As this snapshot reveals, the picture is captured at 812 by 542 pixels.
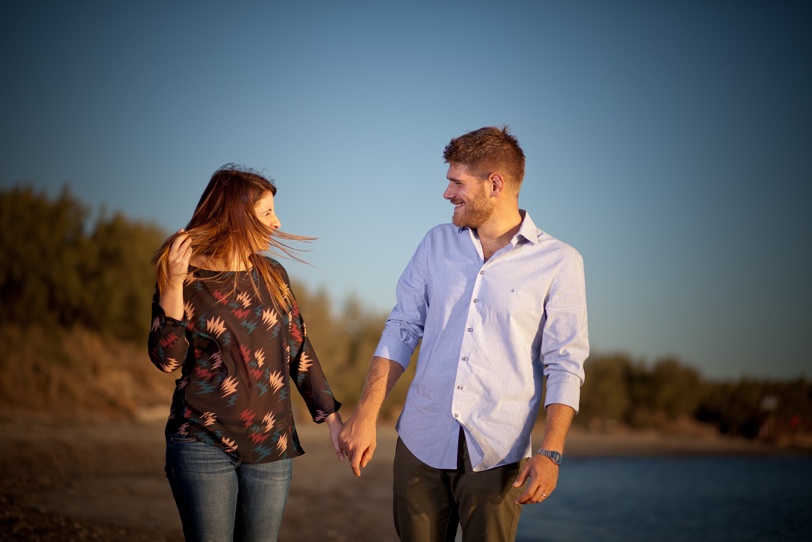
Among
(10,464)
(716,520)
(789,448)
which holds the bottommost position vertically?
(789,448)

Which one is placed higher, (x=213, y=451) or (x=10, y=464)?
(x=213, y=451)

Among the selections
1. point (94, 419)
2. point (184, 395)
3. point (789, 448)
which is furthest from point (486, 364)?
point (789, 448)

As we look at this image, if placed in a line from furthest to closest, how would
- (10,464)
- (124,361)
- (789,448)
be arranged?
(789,448) → (124,361) → (10,464)

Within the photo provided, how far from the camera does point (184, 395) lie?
2.74 metres

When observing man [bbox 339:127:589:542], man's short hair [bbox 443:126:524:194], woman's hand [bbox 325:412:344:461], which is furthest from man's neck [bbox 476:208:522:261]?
woman's hand [bbox 325:412:344:461]

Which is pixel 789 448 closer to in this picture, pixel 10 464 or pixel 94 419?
pixel 94 419

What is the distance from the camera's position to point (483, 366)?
2971 mm

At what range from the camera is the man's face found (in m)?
3.16

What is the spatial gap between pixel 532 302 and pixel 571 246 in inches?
12.6

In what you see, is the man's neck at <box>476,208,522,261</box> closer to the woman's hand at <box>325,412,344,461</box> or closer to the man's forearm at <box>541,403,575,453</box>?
Answer: the man's forearm at <box>541,403,575,453</box>

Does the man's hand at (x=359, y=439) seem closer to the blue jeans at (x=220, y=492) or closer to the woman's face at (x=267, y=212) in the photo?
the blue jeans at (x=220, y=492)

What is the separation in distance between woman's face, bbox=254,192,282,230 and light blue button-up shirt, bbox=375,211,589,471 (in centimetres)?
68

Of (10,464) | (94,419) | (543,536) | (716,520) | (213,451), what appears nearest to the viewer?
(213,451)

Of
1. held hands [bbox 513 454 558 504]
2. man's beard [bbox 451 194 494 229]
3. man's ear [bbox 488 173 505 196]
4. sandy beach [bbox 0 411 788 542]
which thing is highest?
man's ear [bbox 488 173 505 196]
